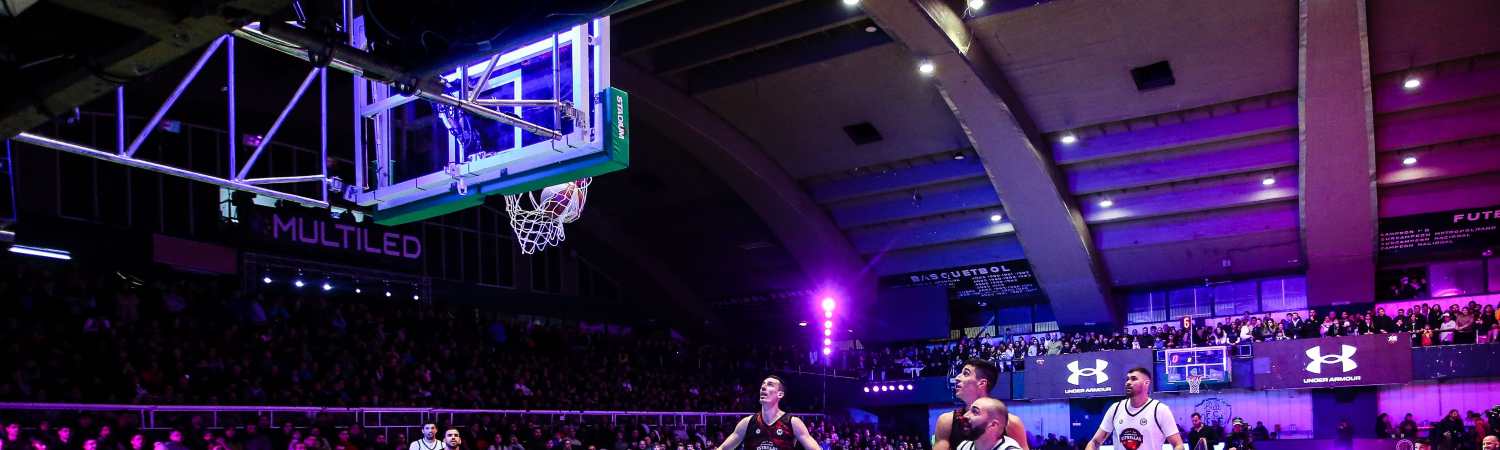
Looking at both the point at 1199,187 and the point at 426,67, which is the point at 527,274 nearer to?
the point at 1199,187

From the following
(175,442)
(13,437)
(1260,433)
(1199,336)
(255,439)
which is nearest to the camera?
(13,437)

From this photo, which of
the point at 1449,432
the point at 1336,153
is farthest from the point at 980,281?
the point at 1449,432

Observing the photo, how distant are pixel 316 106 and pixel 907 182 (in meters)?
17.0

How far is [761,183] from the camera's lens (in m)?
35.8

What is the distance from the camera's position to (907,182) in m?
36.4

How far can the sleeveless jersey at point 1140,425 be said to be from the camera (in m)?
11.6

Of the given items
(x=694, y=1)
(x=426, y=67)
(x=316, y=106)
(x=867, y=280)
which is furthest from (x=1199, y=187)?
(x=426, y=67)

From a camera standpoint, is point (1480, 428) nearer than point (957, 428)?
No

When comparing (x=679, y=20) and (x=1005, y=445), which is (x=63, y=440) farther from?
(x=679, y=20)

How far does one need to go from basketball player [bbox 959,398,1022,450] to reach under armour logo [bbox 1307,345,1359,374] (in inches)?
1085

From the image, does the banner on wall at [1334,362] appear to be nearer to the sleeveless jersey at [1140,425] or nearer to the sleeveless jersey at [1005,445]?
the sleeveless jersey at [1140,425]

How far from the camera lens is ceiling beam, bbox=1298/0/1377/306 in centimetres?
2630

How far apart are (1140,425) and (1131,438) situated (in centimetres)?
17

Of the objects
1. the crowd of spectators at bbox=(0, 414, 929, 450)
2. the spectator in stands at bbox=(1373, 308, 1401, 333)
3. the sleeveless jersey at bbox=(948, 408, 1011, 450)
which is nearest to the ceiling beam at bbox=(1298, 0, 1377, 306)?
the spectator in stands at bbox=(1373, 308, 1401, 333)
